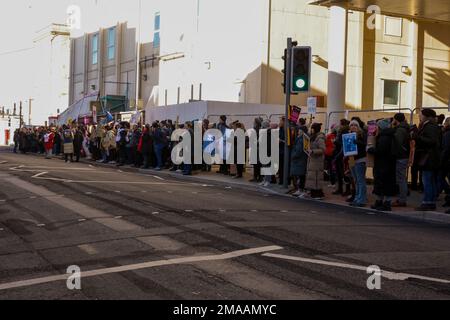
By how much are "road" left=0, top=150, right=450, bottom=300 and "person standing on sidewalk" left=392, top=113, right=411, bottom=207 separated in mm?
1274

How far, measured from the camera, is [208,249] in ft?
25.9

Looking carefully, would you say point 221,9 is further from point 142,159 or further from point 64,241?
point 64,241

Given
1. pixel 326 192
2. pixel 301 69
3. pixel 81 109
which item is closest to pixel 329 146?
pixel 326 192

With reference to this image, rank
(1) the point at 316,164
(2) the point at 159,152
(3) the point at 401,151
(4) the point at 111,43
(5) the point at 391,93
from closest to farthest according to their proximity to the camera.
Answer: (3) the point at 401,151
(1) the point at 316,164
(2) the point at 159,152
(5) the point at 391,93
(4) the point at 111,43

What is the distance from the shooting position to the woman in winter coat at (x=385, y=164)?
12500 mm

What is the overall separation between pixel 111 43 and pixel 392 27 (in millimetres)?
24264

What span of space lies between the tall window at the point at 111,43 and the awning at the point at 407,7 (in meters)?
25.0

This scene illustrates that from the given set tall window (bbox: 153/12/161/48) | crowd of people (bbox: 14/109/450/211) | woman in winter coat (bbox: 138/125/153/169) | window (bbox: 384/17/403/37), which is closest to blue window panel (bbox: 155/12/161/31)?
tall window (bbox: 153/12/161/48)

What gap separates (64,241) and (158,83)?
103 feet

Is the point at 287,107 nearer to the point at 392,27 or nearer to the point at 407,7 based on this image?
the point at 407,7

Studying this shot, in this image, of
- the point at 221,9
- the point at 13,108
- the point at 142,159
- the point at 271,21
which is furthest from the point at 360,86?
the point at 13,108
